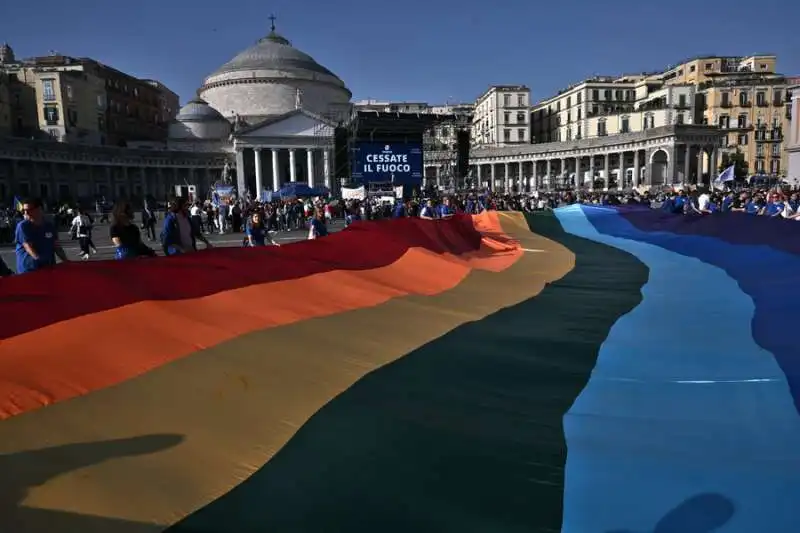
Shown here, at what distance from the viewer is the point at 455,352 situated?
4.61 meters

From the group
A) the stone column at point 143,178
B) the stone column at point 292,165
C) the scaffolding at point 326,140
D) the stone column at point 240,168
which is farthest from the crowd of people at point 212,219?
the stone column at point 292,165

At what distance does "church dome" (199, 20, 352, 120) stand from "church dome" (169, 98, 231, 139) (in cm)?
335

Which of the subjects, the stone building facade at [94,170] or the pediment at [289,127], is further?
the pediment at [289,127]

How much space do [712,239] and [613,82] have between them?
93199mm

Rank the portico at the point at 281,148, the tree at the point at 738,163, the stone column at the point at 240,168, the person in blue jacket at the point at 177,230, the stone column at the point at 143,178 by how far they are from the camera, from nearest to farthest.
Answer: the person in blue jacket at the point at 177,230, the stone column at the point at 143,178, the portico at the point at 281,148, the stone column at the point at 240,168, the tree at the point at 738,163

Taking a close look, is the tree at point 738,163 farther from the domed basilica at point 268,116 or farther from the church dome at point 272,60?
the church dome at point 272,60

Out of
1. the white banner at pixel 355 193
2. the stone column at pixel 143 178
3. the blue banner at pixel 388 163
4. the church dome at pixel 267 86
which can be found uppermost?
the church dome at pixel 267 86

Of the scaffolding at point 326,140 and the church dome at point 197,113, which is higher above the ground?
the church dome at point 197,113

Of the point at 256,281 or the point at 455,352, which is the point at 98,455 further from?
the point at 256,281

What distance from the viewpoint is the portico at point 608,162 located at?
241ft

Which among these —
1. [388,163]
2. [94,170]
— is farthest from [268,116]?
[388,163]

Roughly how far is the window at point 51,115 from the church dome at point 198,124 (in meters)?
15.0

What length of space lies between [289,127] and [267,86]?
12.5m

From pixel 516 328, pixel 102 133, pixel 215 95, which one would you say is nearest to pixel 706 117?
pixel 215 95
